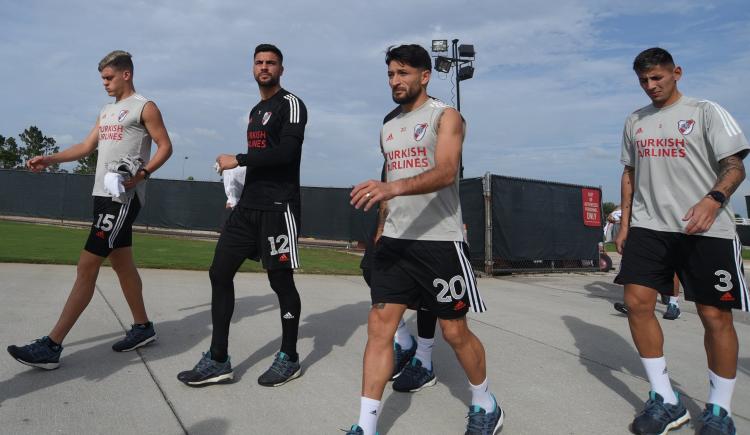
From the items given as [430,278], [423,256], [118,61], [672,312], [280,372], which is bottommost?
[672,312]

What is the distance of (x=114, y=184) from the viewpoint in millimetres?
3453

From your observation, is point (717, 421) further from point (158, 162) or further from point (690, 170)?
point (158, 162)

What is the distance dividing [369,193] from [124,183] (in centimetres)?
216

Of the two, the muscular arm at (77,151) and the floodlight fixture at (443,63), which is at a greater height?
the floodlight fixture at (443,63)

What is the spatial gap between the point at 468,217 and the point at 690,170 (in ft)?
27.5

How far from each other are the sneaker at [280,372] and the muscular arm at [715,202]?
2.33 m

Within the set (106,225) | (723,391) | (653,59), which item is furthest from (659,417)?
(106,225)

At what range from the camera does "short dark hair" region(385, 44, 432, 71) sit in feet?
8.68

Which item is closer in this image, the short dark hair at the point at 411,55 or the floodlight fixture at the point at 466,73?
the short dark hair at the point at 411,55

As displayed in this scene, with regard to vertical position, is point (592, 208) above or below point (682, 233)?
below

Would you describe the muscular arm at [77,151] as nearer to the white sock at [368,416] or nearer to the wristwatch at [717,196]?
the white sock at [368,416]

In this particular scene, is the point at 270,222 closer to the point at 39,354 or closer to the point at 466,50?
the point at 39,354

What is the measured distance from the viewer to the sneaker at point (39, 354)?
10.7 ft

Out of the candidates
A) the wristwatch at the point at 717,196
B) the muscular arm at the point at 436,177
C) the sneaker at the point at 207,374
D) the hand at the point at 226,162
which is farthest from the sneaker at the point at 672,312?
the hand at the point at 226,162
